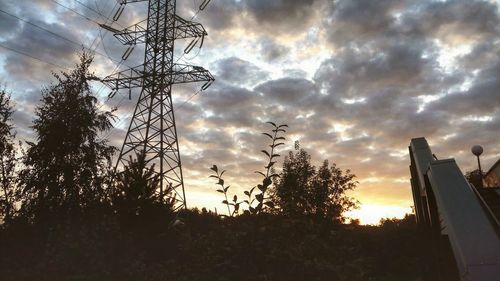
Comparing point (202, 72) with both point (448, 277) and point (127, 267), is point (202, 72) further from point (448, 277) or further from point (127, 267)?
point (448, 277)

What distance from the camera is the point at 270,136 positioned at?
4273mm

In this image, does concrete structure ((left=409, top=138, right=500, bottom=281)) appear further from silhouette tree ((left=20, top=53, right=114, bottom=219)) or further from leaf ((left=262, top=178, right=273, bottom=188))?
silhouette tree ((left=20, top=53, right=114, bottom=219))

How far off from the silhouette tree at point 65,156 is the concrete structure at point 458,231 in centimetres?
1763

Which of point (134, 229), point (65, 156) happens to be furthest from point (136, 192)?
point (65, 156)

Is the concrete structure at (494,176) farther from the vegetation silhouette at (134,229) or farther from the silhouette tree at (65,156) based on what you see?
the silhouette tree at (65,156)

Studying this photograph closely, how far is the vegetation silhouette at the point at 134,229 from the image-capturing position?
4984 millimetres

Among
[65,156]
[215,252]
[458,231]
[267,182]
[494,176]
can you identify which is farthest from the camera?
[65,156]

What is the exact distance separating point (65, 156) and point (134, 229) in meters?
10.2

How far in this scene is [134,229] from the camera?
1406 centimetres

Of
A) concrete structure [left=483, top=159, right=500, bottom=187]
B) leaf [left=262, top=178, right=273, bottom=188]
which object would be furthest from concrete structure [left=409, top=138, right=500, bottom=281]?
concrete structure [left=483, top=159, right=500, bottom=187]

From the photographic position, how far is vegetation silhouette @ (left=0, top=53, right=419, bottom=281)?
498cm

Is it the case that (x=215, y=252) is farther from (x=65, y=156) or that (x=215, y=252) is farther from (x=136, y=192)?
(x=65, y=156)

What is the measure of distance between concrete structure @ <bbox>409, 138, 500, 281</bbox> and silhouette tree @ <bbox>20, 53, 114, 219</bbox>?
17629 mm

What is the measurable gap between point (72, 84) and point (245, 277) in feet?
73.1
